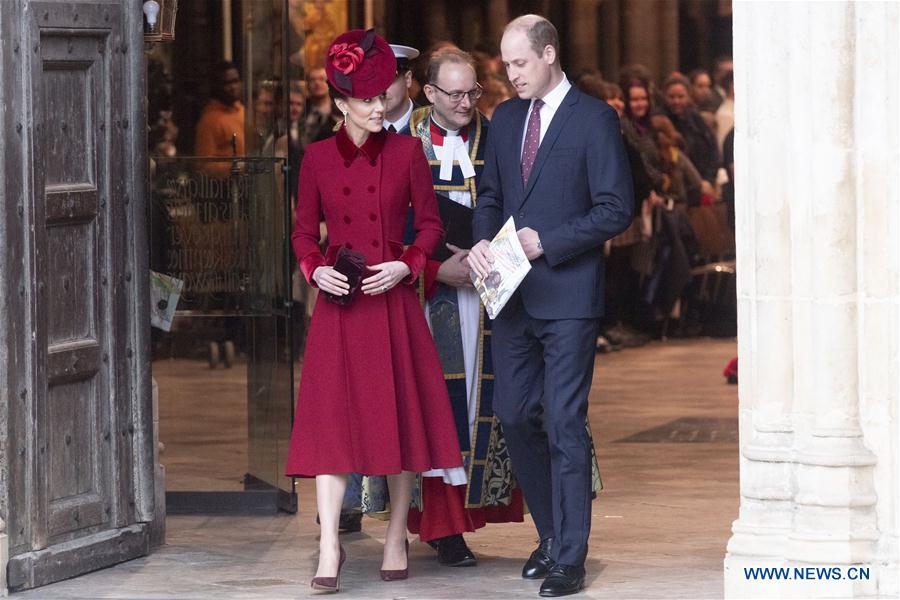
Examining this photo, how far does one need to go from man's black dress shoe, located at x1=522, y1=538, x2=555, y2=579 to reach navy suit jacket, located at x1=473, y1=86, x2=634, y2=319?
0.84m

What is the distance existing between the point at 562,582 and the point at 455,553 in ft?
2.38

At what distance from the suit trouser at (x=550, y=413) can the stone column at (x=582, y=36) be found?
977 cm

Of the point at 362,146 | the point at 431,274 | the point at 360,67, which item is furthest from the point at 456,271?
the point at 360,67

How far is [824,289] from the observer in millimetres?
5859

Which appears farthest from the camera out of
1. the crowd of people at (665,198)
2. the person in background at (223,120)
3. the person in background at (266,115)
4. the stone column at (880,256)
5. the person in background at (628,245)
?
the crowd of people at (665,198)

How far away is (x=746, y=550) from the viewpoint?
5957 millimetres

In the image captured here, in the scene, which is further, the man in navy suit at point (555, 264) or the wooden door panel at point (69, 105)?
the wooden door panel at point (69, 105)

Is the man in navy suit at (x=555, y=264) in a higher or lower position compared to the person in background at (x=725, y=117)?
lower

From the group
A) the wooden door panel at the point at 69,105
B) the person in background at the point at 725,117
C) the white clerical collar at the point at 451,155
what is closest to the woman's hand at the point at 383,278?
the white clerical collar at the point at 451,155

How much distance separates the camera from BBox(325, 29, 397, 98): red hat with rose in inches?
255

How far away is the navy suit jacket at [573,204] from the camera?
6473 millimetres

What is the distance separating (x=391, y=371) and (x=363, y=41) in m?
1.12

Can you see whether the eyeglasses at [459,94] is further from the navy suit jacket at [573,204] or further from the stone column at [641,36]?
the stone column at [641,36]

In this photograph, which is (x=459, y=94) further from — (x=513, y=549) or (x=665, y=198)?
(x=665, y=198)
